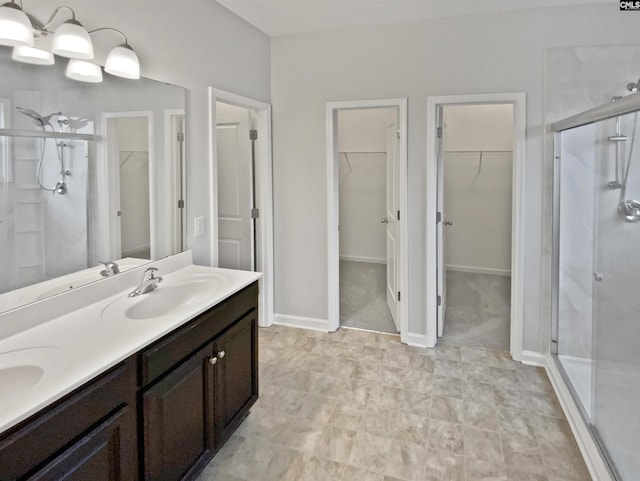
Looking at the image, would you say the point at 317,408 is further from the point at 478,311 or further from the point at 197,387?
the point at 478,311

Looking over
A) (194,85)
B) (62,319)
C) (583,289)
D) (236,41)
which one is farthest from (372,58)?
(62,319)

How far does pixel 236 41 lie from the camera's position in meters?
3.03

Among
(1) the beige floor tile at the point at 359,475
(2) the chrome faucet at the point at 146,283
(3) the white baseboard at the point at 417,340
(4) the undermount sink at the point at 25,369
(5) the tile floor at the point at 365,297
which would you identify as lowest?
(1) the beige floor tile at the point at 359,475

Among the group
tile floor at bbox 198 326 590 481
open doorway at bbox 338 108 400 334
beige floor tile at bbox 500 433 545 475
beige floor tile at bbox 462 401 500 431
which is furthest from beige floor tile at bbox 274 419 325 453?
open doorway at bbox 338 108 400 334

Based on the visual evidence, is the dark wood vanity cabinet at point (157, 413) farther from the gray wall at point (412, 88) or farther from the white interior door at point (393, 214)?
→ the white interior door at point (393, 214)

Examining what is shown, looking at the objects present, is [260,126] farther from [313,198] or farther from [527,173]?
[527,173]

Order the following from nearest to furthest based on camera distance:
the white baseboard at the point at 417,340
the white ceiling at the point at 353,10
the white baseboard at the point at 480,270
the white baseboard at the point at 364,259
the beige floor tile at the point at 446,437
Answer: the beige floor tile at the point at 446,437 → the white ceiling at the point at 353,10 → the white baseboard at the point at 417,340 → the white baseboard at the point at 480,270 → the white baseboard at the point at 364,259

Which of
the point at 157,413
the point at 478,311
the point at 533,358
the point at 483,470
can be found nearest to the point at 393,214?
the point at 478,311

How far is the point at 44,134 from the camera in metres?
1.61

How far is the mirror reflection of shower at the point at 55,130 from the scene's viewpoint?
5.16ft

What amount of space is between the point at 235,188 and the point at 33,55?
7.01 ft

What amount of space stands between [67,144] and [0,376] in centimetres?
97

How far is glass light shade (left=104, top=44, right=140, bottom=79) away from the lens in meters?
1.91

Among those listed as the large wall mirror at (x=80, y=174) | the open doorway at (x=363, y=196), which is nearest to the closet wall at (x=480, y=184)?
the open doorway at (x=363, y=196)
